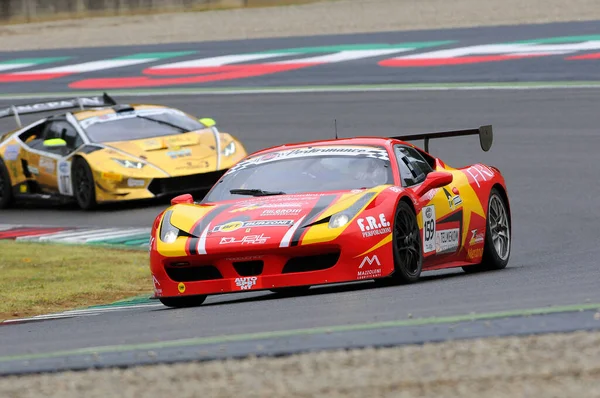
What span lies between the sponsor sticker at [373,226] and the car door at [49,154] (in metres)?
9.10

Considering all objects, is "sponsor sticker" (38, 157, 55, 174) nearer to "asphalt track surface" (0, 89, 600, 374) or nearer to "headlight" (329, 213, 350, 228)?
"asphalt track surface" (0, 89, 600, 374)

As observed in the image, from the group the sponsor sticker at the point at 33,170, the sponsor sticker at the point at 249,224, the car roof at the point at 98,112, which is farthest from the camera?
the sponsor sticker at the point at 33,170

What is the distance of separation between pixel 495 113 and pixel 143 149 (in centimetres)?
589

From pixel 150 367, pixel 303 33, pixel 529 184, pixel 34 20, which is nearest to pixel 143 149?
pixel 529 184

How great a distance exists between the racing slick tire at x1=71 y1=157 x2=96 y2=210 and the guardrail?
2187 centimetres

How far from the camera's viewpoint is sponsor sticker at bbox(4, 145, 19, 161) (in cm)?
1788

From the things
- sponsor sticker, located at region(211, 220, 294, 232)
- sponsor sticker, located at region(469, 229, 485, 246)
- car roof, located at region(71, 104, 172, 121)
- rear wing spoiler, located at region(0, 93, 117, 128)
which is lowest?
car roof, located at region(71, 104, 172, 121)

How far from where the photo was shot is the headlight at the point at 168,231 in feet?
28.5

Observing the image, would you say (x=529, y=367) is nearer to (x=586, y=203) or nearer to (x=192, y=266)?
(x=192, y=266)

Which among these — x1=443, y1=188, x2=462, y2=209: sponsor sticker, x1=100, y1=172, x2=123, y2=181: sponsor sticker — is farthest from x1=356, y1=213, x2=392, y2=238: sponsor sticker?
x1=100, y1=172, x2=123, y2=181: sponsor sticker

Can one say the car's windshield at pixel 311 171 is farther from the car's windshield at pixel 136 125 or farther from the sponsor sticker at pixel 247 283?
the car's windshield at pixel 136 125

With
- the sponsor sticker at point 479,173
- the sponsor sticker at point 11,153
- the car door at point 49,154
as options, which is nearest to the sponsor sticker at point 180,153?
the car door at point 49,154

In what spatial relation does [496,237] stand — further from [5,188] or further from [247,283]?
[5,188]

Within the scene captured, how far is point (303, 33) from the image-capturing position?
3055 centimetres
